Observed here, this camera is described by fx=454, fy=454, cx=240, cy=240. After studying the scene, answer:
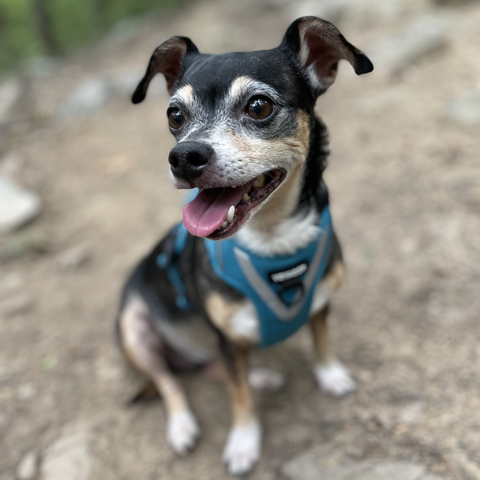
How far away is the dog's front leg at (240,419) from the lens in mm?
2572

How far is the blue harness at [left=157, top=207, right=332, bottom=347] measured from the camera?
7.55ft

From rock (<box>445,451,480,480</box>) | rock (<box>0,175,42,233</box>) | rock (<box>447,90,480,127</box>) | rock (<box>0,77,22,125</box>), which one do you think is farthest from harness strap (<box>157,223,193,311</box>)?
rock (<box>0,77,22,125</box>)

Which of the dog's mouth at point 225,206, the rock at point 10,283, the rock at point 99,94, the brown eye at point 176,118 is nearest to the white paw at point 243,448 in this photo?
the dog's mouth at point 225,206

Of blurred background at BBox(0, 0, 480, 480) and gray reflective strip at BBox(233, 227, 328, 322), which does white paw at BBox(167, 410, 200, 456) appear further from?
gray reflective strip at BBox(233, 227, 328, 322)

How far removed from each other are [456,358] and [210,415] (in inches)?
65.4

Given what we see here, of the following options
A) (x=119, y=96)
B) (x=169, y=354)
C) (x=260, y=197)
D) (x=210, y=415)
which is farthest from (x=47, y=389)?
(x=119, y=96)

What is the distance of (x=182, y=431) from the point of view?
2.86 meters

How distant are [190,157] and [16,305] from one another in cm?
303

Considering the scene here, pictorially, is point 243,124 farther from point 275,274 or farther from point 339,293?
point 339,293

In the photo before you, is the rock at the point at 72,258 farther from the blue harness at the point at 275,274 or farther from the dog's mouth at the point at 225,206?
the dog's mouth at the point at 225,206

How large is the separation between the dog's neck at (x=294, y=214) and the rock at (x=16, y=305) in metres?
2.66

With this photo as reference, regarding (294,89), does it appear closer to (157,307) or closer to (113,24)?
(157,307)

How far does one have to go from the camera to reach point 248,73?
2.03 m

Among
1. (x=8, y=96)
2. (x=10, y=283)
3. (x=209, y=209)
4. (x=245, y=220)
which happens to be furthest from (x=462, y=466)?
(x=8, y=96)
